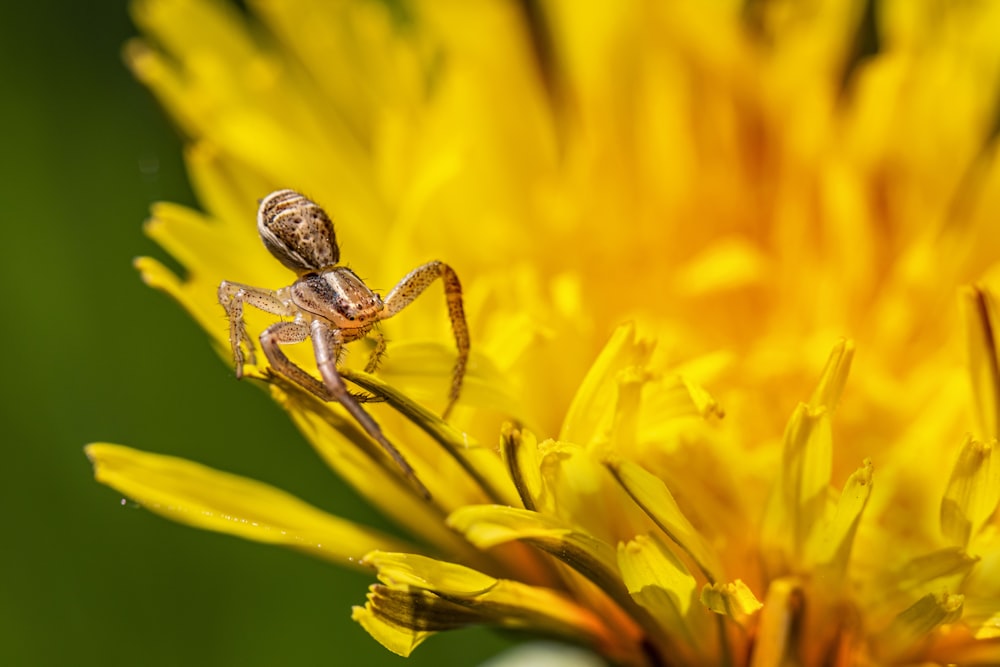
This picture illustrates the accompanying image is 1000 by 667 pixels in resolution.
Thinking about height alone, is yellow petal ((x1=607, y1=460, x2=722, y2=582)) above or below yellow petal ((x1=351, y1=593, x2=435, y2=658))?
above

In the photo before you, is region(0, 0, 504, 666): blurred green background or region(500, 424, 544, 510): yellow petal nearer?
region(500, 424, 544, 510): yellow petal

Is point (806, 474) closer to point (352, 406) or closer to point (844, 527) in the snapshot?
point (844, 527)

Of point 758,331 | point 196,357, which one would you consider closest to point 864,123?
point 758,331

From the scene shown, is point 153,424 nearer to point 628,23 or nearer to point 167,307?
point 167,307

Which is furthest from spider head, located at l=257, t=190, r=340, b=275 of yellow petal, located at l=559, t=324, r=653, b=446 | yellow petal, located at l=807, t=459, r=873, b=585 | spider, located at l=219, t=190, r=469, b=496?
yellow petal, located at l=807, t=459, r=873, b=585

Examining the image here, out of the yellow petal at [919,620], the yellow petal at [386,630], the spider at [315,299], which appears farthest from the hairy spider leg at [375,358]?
the yellow petal at [919,620]

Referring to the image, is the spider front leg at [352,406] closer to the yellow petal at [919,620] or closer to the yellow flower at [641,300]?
the yellow flower at [641,300]

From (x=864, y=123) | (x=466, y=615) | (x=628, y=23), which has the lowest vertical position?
(x=466, y=615)

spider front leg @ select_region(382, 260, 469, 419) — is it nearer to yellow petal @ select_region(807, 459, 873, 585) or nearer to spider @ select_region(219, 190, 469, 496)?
spider @ select_region(219, 190, 469, 496)
